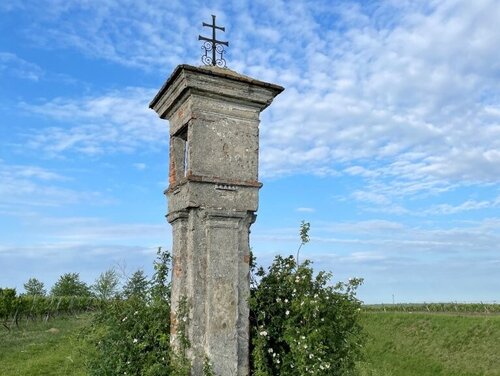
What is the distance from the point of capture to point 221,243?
5367 millimetres

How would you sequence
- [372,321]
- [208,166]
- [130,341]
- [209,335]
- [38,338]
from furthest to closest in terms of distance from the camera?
[372,321] → [38,338] → [130,341] → [208,166] → [209,335]

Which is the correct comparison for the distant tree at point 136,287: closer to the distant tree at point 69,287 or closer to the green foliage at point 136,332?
the green foliage at point 136,332

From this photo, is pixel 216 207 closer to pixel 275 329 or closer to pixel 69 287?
pixel 275 329

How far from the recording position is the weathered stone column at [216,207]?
520 cm

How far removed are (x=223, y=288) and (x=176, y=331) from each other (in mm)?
733

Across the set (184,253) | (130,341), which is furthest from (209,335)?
(130,341)

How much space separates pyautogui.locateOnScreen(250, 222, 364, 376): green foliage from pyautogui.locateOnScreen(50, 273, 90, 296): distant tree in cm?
6063

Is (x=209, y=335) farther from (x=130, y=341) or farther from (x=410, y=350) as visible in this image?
(x=410, y=350)

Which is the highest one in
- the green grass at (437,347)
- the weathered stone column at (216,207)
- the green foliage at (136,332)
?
the weathered stone column at (216,207)

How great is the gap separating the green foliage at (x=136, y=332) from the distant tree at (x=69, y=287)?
2324 inches

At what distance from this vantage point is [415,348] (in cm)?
2155

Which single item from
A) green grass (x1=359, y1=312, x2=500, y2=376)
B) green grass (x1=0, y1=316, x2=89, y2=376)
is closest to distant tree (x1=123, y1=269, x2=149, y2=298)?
green grass (x1=0, y1=316, x2=89, y2=376)

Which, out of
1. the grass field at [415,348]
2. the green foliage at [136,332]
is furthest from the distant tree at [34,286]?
the green foliage at [136,332]

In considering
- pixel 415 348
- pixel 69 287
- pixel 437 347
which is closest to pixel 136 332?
pixel 437 347
